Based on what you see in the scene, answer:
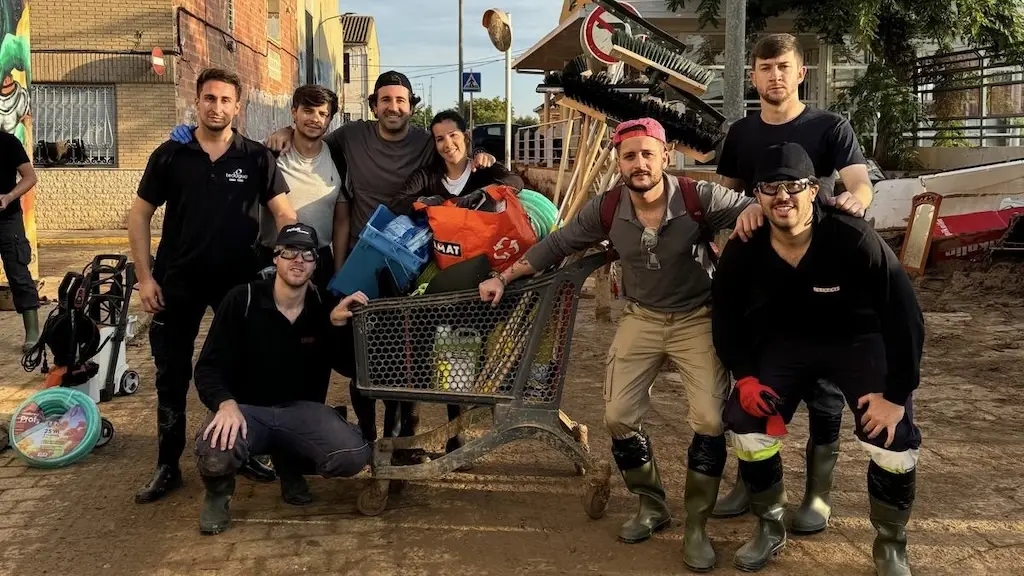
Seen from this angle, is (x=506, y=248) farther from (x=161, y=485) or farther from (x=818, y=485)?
(x=161, y=485)

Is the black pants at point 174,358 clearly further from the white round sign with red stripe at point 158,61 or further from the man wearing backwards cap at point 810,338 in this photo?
the white round sign with red stripe at point 158,61

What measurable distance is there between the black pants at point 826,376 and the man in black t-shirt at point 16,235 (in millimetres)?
5760

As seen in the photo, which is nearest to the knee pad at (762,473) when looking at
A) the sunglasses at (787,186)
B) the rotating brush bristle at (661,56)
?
the sunglasses at (787,186)

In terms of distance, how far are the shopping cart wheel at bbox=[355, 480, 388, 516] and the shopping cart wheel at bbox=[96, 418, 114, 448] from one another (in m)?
1.80

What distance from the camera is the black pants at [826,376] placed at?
3.38 m

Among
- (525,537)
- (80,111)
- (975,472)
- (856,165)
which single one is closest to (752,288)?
(856,165)

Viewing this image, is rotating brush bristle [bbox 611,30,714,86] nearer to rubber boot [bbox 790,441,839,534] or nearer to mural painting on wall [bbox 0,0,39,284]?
rubber boot [bbox 790,441,839,534]

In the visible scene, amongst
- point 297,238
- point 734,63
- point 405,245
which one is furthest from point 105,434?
point 734,63

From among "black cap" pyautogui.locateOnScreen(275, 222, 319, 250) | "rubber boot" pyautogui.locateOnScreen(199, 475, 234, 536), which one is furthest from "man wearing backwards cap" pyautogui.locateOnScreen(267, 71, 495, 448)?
"rubber boot" pyautogui.locateOnScreen(199, 475, 234, 536)

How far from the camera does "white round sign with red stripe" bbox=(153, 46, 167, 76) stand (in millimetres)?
16328

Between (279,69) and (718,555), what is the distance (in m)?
26.6

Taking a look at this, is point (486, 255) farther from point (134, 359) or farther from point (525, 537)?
point (134, 359)

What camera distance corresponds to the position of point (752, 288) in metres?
3.52

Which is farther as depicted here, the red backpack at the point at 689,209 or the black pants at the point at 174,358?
the black pants at the point at 174,358
